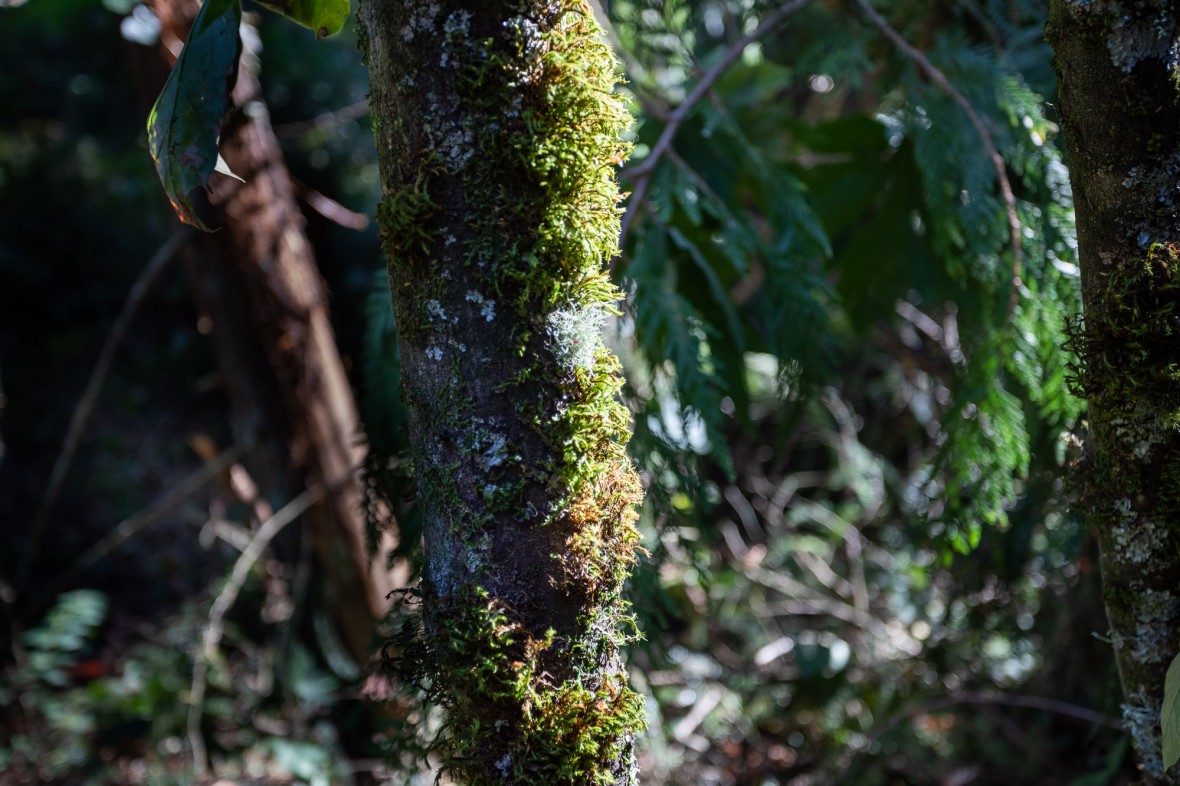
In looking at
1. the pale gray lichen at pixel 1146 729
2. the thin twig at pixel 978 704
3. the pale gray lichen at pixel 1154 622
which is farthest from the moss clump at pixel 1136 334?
the thin twig at pixel 978 704

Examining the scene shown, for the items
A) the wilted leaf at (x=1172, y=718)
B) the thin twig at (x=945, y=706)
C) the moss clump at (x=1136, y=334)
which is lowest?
the thin twig at (x=945, y=706)

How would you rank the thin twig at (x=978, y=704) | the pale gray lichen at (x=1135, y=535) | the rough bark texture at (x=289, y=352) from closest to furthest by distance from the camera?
1. the pale gray lichen at (x=1135, y=535)
2. the thin twig at (x=978, y=704)
3. the rough bark texture at (x=289, y=352)

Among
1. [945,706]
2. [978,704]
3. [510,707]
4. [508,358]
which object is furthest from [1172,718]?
[978,704]

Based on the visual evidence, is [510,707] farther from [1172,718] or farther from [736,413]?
[736,413]

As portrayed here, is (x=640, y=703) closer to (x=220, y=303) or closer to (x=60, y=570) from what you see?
(x=220, y=303)

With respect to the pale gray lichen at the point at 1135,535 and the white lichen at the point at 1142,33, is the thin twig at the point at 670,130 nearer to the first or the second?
the white lichen at the point at 1142,33

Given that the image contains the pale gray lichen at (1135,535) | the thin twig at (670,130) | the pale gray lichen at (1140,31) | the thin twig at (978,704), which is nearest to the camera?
the pale gray lichen at (1140,31)

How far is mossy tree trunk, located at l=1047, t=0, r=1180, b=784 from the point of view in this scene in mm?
819

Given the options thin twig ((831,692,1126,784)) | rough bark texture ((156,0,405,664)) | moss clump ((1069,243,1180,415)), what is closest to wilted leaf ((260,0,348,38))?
moss clump ((1069,243,1180,415))

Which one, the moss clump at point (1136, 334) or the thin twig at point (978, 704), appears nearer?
the moss clump at point (1136, 334)

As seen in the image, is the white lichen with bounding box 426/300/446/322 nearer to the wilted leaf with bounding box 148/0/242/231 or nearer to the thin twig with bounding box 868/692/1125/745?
the wilted leaf with bounding box 148/0/242/231

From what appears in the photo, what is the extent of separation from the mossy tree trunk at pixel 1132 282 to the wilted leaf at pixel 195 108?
945 mm

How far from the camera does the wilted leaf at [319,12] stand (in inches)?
37.8

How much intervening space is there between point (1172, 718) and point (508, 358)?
32.8 inches
